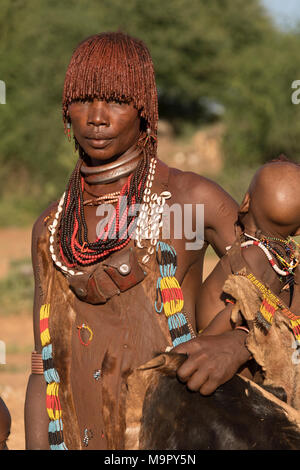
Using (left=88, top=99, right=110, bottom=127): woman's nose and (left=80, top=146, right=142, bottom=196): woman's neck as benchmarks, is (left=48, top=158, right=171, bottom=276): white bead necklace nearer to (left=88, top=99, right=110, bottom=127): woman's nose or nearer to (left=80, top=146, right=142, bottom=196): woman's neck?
(left=80, top=146, right=142, bottom=196): woman's neck

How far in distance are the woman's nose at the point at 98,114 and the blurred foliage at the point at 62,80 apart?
52.1ft

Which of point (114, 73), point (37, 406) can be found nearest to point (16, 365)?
point (37, 406)

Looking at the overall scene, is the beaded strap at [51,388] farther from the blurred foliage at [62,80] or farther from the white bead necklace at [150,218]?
the blurred foliage at [62,80]

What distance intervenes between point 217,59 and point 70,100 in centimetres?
2515

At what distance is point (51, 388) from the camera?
2785 millimetres

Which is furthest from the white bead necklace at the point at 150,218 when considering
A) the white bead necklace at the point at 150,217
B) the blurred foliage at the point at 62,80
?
the blurred foliage at the point at 62,80

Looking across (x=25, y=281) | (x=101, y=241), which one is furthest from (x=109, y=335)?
(x=25, y=281)

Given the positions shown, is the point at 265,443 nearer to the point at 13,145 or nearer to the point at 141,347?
the point at 141,347

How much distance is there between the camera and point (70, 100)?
2.65 meters

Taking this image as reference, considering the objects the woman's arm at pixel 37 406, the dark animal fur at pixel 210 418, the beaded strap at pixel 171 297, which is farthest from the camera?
the woman's arm at pixel 37 406

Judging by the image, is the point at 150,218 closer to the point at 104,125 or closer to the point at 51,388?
the point at 104,125

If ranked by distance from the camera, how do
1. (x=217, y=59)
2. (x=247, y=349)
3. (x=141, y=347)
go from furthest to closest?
(x=217, y=59), (x=141, y=347), (x=247, y=349)

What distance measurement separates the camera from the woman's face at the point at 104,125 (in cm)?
259

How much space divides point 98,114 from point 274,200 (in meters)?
0.69
